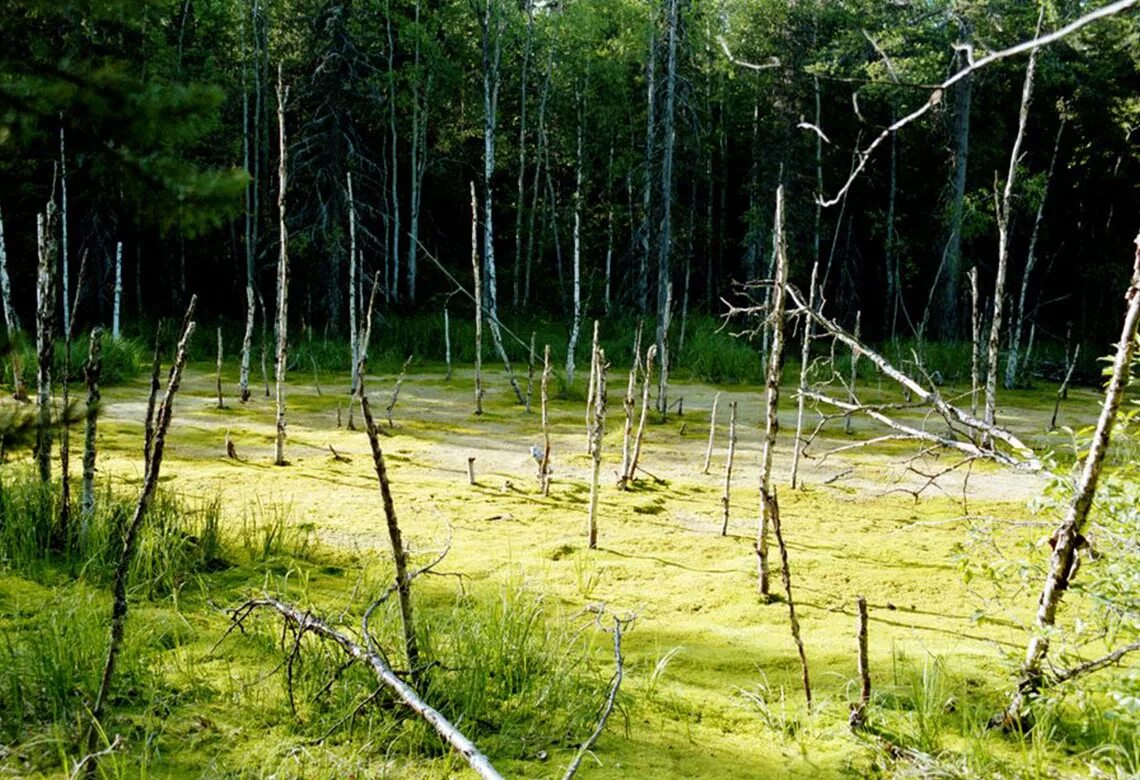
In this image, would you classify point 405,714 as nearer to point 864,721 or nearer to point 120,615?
point 120,615

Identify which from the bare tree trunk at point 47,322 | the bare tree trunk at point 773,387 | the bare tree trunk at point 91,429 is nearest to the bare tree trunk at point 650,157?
the bare tree trunk at point 773,387

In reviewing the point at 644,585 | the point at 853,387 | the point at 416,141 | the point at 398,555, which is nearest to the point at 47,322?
the point at 398,555

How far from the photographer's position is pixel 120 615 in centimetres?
255

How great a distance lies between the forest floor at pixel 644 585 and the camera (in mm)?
2920

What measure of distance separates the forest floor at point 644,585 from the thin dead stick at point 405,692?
221 millimetres

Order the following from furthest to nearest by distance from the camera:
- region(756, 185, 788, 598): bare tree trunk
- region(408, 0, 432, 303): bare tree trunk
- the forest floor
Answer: region(408, 0, 432, 303): bare tree trunk < region(756, 185, 788, 598): bare tree trunk < the forest floor

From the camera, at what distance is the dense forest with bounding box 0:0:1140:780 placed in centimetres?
266

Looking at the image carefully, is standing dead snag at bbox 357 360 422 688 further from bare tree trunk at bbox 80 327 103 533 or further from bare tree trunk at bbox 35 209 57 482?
bare tree trunk at bbox 35 209 57 482

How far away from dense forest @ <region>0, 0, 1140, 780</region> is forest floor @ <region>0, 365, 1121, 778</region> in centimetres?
2

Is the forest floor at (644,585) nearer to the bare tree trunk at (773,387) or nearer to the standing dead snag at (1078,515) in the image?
the standing dead snag at (1078,515)

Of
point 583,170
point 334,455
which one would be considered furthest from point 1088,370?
point 334,455

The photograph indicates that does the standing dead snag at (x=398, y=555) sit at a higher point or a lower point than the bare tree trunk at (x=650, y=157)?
lower

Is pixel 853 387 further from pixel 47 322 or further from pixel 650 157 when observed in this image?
pixel 650 157

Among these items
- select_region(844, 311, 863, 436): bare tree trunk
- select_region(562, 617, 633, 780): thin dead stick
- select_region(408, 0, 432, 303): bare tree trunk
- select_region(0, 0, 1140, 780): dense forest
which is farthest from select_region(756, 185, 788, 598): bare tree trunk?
select_region(408, 0, 432, 303): bare tree trunk
